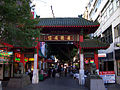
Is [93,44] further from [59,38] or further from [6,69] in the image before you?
[6,69]

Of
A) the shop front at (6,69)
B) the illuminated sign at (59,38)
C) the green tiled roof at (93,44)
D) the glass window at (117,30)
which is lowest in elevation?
the shop front at (6,69)

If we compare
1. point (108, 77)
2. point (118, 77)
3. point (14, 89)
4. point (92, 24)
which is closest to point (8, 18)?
point (14, 89)

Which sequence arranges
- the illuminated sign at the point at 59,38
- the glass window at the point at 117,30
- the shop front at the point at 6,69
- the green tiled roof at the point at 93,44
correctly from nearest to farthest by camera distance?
the green tiled roof at the point at 93,44 < the shop front at the point at 6,69 < the illuminated sign at the point at 59,38 < the glass window at the point at 117,30

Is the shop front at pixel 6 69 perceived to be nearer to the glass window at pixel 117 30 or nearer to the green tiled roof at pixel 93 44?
the green tiled roof at pixel 93 44

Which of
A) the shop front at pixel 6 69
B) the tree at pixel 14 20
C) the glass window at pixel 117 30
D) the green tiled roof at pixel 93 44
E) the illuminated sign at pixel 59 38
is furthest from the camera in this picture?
the glass window at pixel 117 30

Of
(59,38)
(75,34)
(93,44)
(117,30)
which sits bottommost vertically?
(93,44)

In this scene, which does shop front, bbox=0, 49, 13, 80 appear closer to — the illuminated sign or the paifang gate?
the paifang gate

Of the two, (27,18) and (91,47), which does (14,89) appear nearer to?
(27,18)

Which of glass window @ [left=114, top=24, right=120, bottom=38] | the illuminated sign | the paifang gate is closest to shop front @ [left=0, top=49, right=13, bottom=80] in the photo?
the paifang gate

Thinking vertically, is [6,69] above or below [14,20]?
below

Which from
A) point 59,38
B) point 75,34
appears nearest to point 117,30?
point 75,34

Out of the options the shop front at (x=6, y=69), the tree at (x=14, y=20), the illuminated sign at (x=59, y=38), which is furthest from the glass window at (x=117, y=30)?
the shop front at (x=6, y=69)

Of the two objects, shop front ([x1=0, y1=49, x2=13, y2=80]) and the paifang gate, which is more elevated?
the paifang gate

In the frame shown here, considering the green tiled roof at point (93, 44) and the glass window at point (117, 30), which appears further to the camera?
the glass window at point (117, 30)
